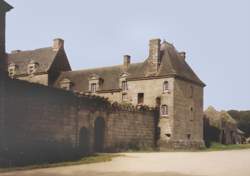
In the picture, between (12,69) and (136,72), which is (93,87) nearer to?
(136,72)

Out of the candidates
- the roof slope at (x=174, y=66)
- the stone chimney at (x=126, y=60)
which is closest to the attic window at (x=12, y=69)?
the stone chimney at (x=126, y=60)

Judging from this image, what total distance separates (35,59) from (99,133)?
2154 cm

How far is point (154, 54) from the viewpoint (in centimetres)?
4197

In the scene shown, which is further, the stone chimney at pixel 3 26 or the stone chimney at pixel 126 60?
the stone chimney at pixel 126 60

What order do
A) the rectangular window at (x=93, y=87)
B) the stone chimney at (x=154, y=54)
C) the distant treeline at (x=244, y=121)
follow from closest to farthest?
the stone chimney at (x=154, y=54) → the rectangular window at (x=93, y=87) → the distant treeline at (x=244, y=121)

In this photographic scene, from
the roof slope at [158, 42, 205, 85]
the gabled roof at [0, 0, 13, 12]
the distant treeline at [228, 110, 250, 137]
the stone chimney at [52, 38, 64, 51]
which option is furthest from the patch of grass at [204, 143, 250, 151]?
the distant treeline at [228, 110, 250, 137]

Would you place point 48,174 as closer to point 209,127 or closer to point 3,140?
point 3,140

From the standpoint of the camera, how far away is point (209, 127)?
49750 mm

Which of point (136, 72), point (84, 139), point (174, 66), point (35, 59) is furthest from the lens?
point (35, 59)

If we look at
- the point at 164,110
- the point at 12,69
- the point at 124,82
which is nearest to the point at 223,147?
the point at 164,110

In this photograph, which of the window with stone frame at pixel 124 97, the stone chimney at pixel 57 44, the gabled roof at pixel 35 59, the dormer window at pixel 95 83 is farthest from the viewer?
the stone chimney at pixel 57 44

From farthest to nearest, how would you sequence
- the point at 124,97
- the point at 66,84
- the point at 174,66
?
the point at 66,84 → the point at 124,97 → the point at 174,66

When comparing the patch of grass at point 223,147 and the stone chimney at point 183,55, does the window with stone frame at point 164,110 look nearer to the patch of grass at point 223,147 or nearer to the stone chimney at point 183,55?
the patch of grass at point 223,147

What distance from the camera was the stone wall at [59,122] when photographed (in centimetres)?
2206
